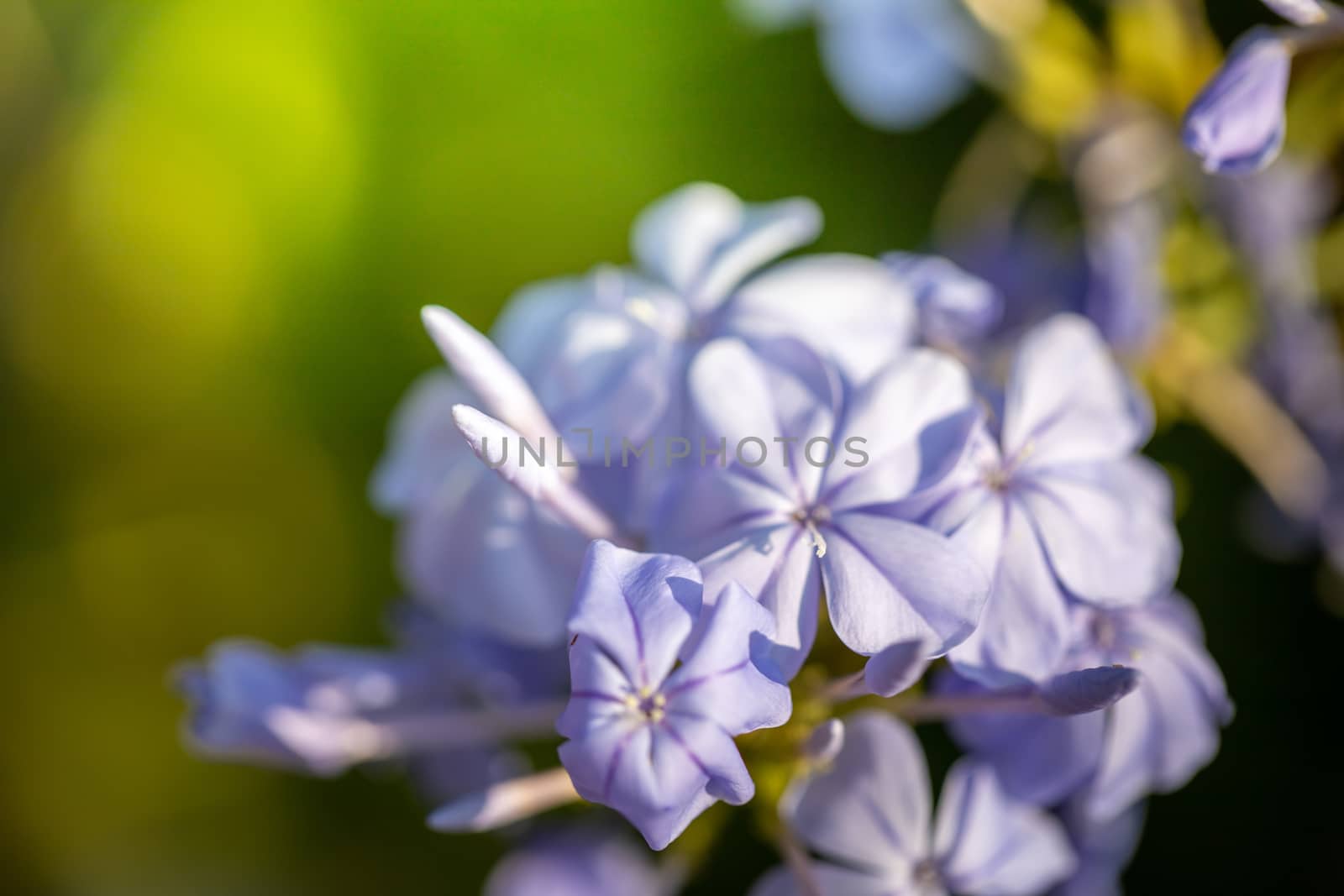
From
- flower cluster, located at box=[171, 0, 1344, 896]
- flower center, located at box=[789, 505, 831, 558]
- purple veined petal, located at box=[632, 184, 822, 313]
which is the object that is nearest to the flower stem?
flower cluster, located at box=[171, 0, 1344, 896]

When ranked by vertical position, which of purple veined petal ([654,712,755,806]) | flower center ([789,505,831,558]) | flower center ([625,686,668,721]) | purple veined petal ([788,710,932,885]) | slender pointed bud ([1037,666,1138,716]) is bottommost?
purple veined petal ([788,710,932,885])

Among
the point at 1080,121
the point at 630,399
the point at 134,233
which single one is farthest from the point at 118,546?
the point at 1080,121

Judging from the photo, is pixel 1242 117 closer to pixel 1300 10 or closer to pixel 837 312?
pixel 1300 10

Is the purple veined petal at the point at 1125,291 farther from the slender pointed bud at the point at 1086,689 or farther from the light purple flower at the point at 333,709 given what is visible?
the light purple flower at the point at 333,709

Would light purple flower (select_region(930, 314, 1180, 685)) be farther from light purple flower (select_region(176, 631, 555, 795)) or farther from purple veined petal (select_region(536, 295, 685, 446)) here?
light purple flower (select_region(176, 631, 555, 795))

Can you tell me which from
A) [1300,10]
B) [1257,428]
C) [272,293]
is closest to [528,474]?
[1300,10]
